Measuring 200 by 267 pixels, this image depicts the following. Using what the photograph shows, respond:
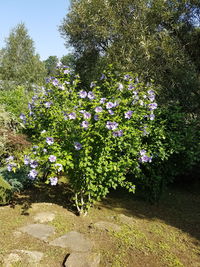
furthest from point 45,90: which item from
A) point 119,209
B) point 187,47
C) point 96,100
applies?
point 187,47

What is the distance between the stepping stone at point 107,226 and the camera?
3641 mm

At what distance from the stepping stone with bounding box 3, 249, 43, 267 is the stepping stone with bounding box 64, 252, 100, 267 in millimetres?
338

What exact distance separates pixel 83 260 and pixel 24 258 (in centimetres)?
63

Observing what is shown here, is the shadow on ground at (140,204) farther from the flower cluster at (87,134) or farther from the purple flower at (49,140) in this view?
the purple flower at (49,140)

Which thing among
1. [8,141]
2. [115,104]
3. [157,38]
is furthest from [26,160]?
[157,38]

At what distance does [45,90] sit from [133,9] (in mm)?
6008

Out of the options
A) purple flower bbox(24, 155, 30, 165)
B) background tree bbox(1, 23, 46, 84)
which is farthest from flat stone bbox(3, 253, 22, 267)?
background tree bbox(1, 23, 46, 84)

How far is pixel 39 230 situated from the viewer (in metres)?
3.47

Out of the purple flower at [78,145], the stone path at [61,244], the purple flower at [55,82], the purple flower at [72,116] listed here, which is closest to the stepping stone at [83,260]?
the stone path at [61,244]

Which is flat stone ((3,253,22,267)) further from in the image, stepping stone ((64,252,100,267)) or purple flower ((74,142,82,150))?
purple flower ((74,142,82,150))

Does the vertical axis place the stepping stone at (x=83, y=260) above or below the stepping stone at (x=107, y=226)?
below

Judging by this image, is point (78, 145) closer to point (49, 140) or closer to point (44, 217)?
point (49, 140)

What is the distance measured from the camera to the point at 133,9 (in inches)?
352

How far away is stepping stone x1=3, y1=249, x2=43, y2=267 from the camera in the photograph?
2.66 meters
